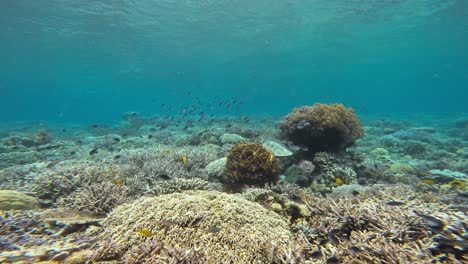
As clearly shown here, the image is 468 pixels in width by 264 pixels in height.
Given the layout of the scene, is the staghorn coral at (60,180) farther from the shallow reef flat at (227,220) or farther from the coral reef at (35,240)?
the coral reef at (35,240)

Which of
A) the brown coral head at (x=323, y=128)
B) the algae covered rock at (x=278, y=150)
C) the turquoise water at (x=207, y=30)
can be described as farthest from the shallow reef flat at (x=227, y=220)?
the turquoise water at (x=207, y=30)

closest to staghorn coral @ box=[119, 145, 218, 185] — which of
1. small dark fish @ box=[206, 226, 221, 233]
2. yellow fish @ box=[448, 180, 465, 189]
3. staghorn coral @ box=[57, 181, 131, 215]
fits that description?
staghorn coral @ box=[57, 181, 131, 215]

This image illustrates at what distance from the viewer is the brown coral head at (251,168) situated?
701cm

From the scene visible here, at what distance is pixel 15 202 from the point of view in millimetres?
5211

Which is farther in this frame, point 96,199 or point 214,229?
point 96,199

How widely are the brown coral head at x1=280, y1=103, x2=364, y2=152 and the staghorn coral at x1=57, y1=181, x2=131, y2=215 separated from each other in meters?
6.37

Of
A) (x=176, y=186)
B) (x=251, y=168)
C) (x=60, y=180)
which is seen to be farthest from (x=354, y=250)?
(x=60, y=180)

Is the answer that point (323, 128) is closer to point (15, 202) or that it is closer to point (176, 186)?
point (176, 186)

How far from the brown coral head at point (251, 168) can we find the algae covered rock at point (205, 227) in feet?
7.47

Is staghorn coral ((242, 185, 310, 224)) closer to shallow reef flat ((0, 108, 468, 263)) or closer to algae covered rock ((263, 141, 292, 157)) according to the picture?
shallow reef flat ((0, 108, 468, 263))

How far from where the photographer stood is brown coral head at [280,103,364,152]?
28.9ft

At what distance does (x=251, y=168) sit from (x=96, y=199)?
4.02 metres

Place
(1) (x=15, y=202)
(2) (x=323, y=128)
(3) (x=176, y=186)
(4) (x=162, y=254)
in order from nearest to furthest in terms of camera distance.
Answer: (4) (x=162, y=254), (1) (x=15, y=202), (3) (x=176, y=186), (2) (x=323, y=128)

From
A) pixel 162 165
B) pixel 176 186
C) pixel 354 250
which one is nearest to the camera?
pixel 354 250
